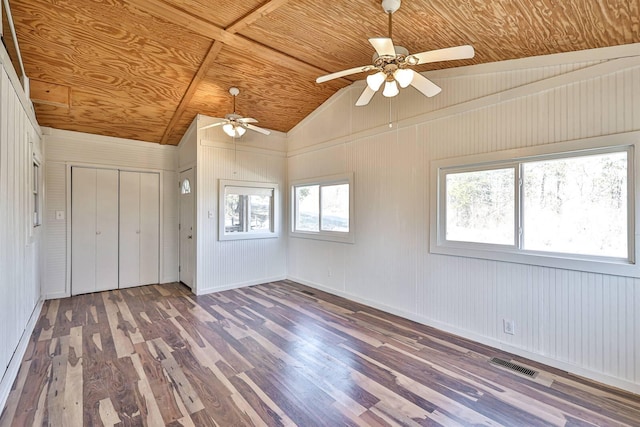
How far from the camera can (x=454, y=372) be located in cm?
266

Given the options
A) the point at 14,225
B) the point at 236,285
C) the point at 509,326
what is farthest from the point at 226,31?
the point at 509,326

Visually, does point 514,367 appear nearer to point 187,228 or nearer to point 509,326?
point 509,326

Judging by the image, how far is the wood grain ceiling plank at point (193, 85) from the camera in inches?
137

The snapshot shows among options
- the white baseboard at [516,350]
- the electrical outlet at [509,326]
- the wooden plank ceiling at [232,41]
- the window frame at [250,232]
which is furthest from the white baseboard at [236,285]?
the electrical outlet at [509,326]

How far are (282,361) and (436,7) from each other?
3.32 metres

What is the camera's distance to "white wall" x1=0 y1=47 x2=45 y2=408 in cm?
230

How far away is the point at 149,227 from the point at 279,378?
4364mm

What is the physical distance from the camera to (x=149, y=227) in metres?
5.67

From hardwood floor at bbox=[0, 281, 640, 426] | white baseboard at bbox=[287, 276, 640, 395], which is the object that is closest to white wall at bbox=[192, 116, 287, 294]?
hardwood floor at bbox=[0, 281, 640, 426]

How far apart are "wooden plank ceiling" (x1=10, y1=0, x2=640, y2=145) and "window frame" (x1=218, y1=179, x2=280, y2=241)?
4.43ft

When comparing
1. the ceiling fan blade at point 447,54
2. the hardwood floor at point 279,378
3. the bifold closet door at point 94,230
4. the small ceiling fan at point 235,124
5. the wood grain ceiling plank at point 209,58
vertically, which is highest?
the wood grain ceiling plank at point 209,58

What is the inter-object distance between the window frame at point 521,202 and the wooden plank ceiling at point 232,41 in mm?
811

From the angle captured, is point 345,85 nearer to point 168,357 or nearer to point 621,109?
point 621,109

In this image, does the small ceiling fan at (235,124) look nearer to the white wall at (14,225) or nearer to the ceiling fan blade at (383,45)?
the white wall at (14,225)
